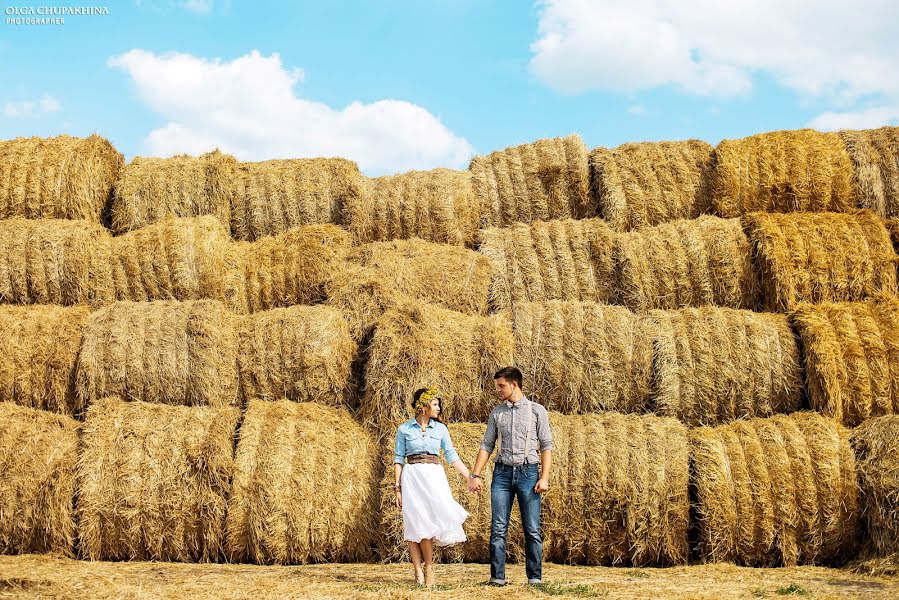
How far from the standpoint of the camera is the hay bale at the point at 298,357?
8781 millimetres

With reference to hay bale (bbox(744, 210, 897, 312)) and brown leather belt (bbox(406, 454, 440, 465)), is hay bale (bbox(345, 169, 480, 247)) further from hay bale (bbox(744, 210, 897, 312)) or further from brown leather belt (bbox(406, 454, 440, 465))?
brown leather belt (bbox(406, 454, 440, 465))

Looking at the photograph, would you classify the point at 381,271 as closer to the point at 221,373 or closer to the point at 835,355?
the point at 221,373

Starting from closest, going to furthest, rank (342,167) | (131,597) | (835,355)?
(131,597)
(835,355)
(342,167)

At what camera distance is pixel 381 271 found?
31.4ft

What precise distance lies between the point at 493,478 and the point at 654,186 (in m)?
4.99

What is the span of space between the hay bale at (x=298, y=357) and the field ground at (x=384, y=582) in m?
1.81

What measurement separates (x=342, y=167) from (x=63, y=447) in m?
4.68

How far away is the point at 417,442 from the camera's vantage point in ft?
22.3

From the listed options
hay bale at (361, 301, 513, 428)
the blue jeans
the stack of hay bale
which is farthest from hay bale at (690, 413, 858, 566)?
hay bale at (361, 301, 513, 428)

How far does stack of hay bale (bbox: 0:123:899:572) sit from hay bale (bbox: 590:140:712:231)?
0.03 m

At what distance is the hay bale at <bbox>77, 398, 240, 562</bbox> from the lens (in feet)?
26.3

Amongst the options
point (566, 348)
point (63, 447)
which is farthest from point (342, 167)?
point (63, 447)

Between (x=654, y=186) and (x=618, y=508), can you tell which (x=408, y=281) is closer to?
(x=654, y=186)

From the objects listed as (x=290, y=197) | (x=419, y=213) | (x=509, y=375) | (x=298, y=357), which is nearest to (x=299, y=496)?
(x=298, y=357)
